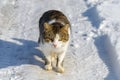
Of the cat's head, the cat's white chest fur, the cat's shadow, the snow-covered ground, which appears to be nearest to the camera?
the cat's head

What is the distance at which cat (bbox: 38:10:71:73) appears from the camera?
7156 millimetres

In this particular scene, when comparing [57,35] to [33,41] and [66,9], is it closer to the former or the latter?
[33,41]

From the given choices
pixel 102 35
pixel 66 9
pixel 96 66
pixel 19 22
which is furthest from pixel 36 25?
pixel 96 66

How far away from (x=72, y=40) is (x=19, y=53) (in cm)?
121

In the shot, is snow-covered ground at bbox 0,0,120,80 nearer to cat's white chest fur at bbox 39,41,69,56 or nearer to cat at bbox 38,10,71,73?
cat at bbox 38,10,71,73

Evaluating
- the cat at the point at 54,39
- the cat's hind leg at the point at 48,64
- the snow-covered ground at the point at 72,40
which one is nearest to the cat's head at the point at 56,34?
the cat at the point at 54,39

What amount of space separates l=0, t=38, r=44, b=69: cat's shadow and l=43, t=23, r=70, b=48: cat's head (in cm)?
Result: 87

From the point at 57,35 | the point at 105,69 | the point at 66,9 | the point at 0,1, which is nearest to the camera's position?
the point at 57,35

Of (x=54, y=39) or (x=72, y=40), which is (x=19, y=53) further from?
(x=54, y=39)

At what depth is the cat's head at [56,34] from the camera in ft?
23.3

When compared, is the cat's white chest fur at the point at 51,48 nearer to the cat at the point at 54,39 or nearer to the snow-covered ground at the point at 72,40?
the cat at the point at 54,39

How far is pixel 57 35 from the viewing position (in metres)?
7.15

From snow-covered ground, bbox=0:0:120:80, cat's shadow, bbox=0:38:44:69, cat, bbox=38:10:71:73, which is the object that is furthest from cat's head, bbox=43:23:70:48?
cat's shadow, bbox=0:38:44:69

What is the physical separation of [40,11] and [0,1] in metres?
1.33
